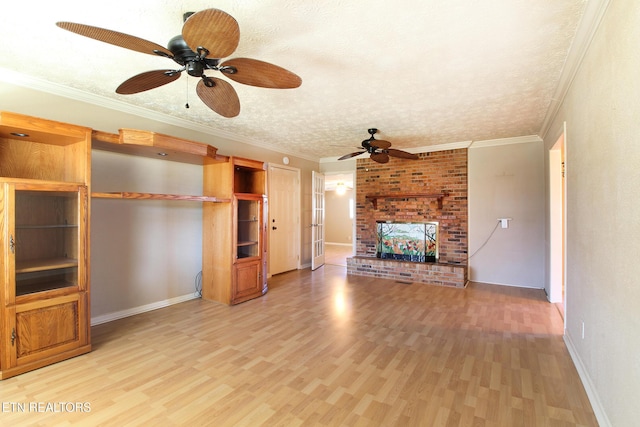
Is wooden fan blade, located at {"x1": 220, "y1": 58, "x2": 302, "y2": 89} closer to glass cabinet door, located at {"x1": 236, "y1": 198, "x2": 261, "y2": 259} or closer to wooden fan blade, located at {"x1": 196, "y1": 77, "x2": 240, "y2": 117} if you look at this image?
wooden fan blade, located at {"x1": 196, "y1": 77, "x2": 240, "y2": 117}

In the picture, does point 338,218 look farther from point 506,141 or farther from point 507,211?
point 506,141

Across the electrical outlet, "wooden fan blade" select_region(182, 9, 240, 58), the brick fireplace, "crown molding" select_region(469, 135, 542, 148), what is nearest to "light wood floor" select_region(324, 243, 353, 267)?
the brick fireplace

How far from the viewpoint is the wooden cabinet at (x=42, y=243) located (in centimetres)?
222

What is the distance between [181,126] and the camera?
13.1 ft

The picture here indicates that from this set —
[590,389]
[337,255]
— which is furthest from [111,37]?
[337,255]

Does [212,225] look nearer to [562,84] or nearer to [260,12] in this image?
[260,12]

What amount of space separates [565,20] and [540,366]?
2.54m

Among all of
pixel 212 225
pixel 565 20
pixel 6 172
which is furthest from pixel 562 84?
pixel 6 172

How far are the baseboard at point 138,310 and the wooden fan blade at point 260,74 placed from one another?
3.07 metres

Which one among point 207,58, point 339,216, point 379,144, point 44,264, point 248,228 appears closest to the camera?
point 207,58

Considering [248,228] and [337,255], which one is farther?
[337,255]

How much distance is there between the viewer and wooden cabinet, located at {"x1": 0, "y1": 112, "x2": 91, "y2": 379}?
222 centimetres

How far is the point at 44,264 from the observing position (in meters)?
2.49

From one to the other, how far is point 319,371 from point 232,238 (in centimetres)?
216
